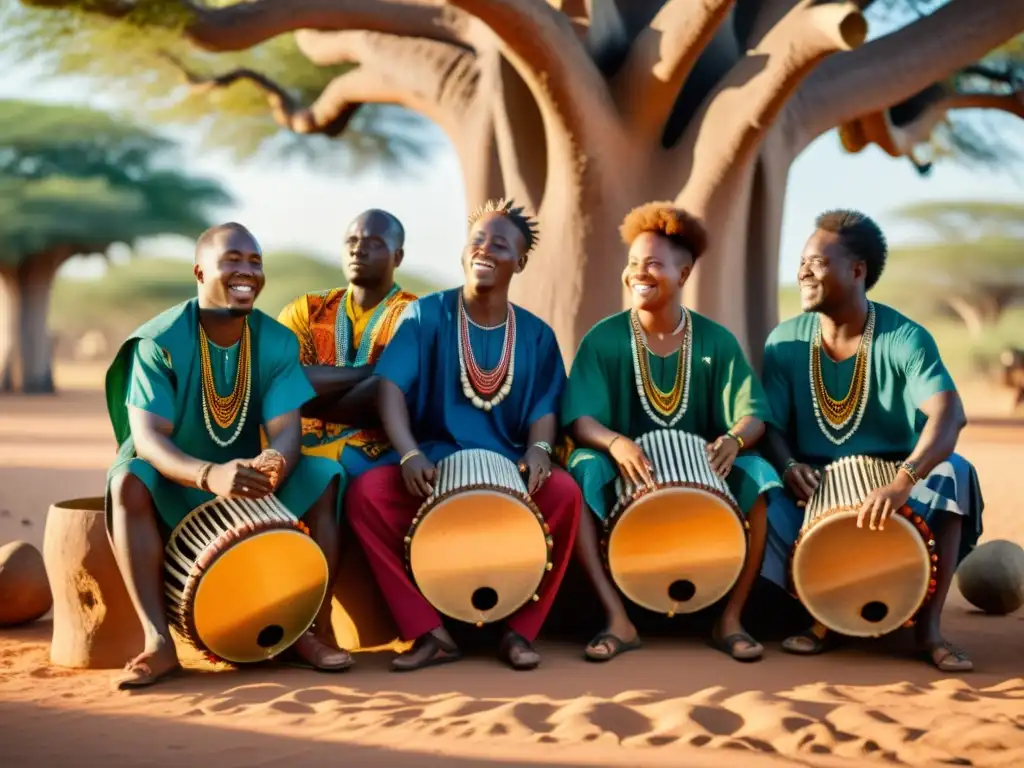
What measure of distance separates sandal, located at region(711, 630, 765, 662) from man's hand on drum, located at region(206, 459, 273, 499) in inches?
72.0

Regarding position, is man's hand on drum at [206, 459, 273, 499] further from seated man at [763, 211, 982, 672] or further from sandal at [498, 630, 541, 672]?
seated man at [763, 211, 982, 672]

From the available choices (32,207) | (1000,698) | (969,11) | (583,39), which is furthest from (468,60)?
(32,207)

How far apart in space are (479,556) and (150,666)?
3.89 ft

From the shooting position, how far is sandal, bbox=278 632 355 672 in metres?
4.49

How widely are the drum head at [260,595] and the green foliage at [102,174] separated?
87.1 feet

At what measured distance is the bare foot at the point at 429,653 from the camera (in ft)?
14.9

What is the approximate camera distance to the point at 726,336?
5.23 m

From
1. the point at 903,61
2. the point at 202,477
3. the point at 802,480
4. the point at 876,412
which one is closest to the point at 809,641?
the point at 802,480

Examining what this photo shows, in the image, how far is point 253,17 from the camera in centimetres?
936

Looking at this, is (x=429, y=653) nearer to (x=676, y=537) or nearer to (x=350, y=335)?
(x=676, y=537)

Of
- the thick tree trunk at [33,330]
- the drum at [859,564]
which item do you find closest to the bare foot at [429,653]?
the drum at [859,564]

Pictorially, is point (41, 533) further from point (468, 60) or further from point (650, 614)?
point (468, 60)

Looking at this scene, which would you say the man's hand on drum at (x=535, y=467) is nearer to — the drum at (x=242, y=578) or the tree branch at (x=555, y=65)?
the drum at (x=242, y=578)

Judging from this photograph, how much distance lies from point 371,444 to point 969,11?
6.46 m
